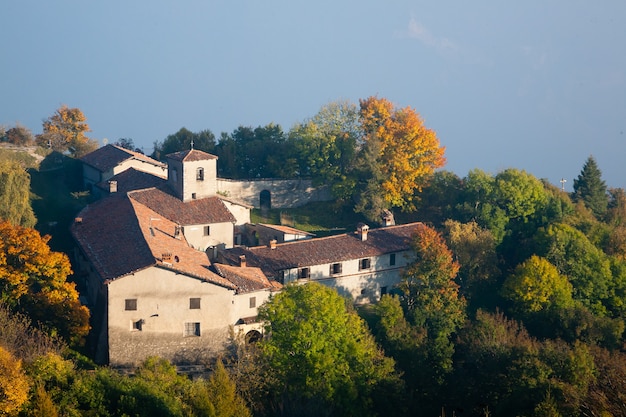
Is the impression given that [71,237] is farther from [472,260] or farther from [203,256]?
[472,260]

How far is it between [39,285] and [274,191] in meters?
22.7

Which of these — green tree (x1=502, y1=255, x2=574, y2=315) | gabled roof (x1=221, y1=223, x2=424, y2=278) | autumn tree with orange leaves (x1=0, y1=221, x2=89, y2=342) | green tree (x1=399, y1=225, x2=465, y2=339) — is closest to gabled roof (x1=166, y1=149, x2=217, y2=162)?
gabled roof (x1=221, y1=223, x2=424, y2=278)

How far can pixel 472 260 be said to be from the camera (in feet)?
192

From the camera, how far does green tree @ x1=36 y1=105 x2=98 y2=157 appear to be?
2862 inches

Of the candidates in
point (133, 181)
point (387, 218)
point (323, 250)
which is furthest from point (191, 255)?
point (387, 218)

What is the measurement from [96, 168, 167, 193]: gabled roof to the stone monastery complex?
0.08 m

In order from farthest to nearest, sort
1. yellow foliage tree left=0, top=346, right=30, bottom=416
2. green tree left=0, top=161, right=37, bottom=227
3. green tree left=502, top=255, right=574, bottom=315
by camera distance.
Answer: green tree left=502, top=255, right=574, bottom=315 < green tree left=0, top=161, right=37, bottom=227 < yellow foliage tree left=0, top=346, right=30, bottom=416

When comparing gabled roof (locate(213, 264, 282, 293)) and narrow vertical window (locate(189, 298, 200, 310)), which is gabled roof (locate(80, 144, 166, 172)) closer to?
gabled roof (locate(213, 264, 282, 293))

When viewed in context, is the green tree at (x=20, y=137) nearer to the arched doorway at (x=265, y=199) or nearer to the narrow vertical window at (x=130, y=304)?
the arched doorway at (x=265, y=199)

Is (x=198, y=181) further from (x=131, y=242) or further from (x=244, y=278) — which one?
(x=244, y=278)


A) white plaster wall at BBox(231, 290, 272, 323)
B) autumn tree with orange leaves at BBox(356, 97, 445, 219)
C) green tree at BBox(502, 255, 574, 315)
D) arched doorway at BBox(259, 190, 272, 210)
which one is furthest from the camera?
arched doorway at BBox(259, 190, 272, 210)

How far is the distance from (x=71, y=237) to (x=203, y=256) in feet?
32.9

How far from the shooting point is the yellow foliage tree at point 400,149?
6500 centimetres

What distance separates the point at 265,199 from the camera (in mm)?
67562
